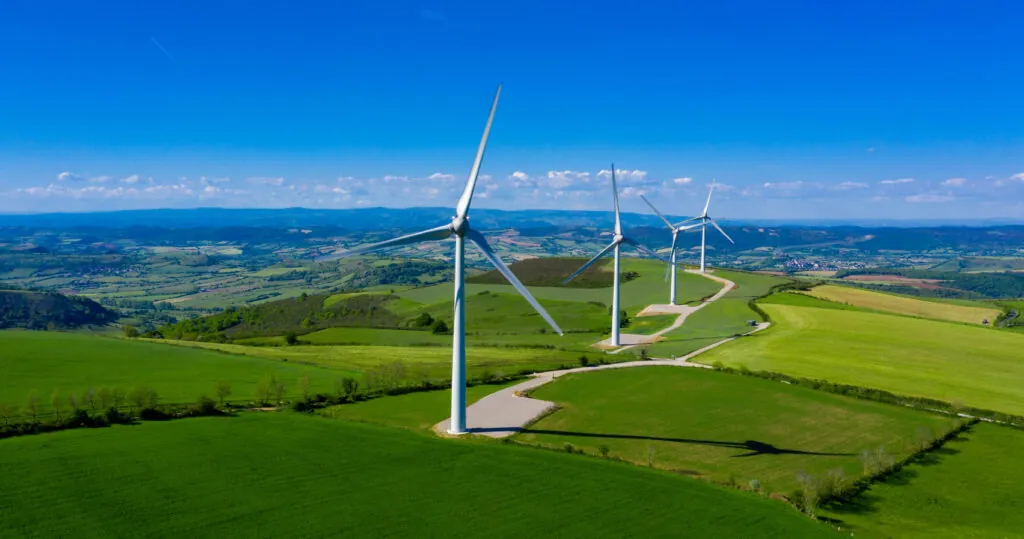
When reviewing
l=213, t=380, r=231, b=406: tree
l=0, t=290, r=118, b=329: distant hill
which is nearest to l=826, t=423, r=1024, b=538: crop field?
l=213, t=380, r=231, b=406: tree

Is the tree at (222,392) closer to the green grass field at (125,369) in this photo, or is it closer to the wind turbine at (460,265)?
the green grass field at (125,369)

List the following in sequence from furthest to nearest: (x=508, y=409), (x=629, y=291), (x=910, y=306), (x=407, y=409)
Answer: (x=629, y=291) → (x=910, y=306) → (x=407, y=409) → (x=508, y=409)

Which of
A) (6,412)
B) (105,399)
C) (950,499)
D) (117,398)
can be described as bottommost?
(950,499)

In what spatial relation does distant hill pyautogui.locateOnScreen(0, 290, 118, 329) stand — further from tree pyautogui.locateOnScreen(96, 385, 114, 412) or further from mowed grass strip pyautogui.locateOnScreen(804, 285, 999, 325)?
mowed grass strip pyautogui.locateOnScreen(804, 285, 999, 325)

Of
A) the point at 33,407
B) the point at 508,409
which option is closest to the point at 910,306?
the point at 508,409

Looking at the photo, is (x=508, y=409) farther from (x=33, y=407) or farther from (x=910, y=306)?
(x=910, y=306)

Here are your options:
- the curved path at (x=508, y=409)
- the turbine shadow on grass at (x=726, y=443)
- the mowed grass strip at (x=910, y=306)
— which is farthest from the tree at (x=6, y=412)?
the mowed grass strip at (x=910, y=306)

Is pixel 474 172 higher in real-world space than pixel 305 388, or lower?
higher
